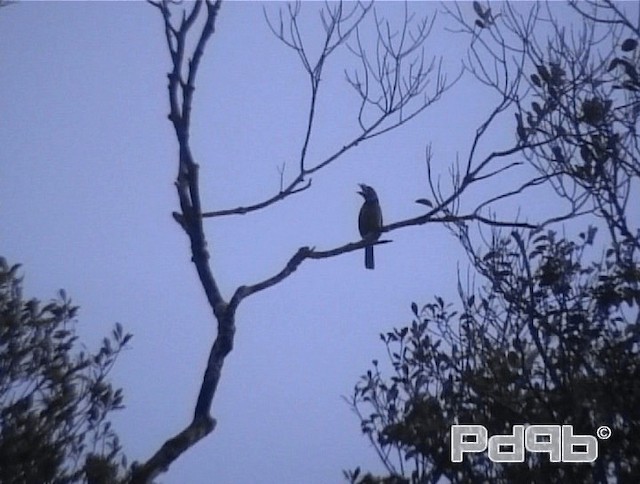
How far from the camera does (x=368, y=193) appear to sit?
252 inches

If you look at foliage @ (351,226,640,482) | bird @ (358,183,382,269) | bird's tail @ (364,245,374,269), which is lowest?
foliage @ (351,226,640,482)

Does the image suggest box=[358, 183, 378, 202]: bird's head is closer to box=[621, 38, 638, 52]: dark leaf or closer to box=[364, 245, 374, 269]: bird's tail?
box=[364, 245, 374, 269]: bird's tail

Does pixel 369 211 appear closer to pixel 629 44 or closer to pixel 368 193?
pixel 368 193

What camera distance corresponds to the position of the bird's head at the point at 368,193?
20.9ft

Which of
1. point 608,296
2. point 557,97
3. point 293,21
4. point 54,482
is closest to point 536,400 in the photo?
point 608,296

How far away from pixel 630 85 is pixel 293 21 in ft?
4.62

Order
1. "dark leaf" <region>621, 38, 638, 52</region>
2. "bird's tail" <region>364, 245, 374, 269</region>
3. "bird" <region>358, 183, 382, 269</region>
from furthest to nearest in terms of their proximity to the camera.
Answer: "bird" <region>358, 183, 382, 269</region> → "bird's tail" <region>364, 245, 374, 269</region> → "dark leaf" <region>621, 38, 638, 52</region>

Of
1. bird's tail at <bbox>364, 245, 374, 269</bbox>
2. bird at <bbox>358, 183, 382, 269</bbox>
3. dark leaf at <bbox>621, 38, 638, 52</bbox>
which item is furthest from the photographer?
bird at <bbox>358, 183, 382, 269</bbox>

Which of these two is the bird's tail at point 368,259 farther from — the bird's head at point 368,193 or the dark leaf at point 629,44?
the dark leaf at point 629,44

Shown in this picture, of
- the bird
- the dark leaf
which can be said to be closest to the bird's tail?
the bird

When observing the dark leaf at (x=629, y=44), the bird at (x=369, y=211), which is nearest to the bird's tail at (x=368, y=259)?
the bird at (x=369, y=211)

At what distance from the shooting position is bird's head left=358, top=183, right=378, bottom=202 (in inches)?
250

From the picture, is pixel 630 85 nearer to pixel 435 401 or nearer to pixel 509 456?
pixel 509 456

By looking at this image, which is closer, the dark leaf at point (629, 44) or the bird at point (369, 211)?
the dark leaf at point (629, 44)
